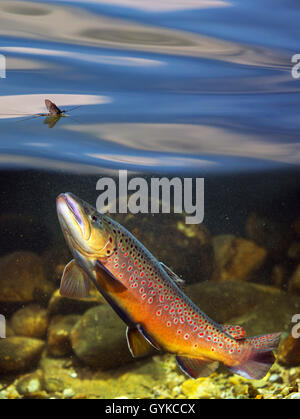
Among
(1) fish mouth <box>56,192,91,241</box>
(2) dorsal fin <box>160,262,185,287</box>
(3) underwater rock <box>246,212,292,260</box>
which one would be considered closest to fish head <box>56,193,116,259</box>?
(1) fish mouth <box>56,192,91,241</box>

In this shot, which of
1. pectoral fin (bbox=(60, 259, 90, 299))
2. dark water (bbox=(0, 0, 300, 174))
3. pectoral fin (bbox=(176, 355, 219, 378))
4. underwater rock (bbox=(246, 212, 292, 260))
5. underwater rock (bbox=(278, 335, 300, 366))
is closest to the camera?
pectoral fin (bbox=(176, 355, 219, 378))

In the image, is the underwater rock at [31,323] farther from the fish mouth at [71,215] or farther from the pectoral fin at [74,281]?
the fish mouth at [71,215]

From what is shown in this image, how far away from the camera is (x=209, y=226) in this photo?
5570 mm

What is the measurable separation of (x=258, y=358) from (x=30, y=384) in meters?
2.78

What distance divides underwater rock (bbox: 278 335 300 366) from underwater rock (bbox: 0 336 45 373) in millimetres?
3093

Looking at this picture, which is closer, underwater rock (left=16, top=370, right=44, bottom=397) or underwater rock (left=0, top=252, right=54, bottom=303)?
underwater rock (left=16, top=370, right=44, bottom=397)

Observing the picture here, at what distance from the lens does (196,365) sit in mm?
2273

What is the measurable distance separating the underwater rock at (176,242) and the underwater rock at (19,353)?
6.73 ft

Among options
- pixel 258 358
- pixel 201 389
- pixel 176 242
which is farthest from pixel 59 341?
pixel 258 358

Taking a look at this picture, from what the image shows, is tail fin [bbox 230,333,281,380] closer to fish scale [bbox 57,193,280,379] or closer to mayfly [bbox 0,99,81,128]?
fish scale [bbox 57,193,280,379]

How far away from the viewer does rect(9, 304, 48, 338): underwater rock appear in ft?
15.3

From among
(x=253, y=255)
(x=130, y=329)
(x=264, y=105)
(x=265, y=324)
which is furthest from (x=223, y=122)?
(x=130, y=329)

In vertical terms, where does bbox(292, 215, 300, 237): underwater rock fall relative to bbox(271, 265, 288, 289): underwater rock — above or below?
above

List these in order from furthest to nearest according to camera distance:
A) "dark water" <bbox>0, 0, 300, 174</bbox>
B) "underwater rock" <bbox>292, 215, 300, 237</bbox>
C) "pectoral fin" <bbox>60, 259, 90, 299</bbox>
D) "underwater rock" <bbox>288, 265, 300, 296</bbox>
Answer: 1. "underwater rock" <bbox>292, 215, 300, 237</bbox>
2. "underwater rock" <bbox>288, 265, 300, 296</bbox>
3. "dark water" <bbox>0, 0, 300, 174</bbox>
4. "pectoral fin" <bbox>60, 259, 90, 299</bbox>
